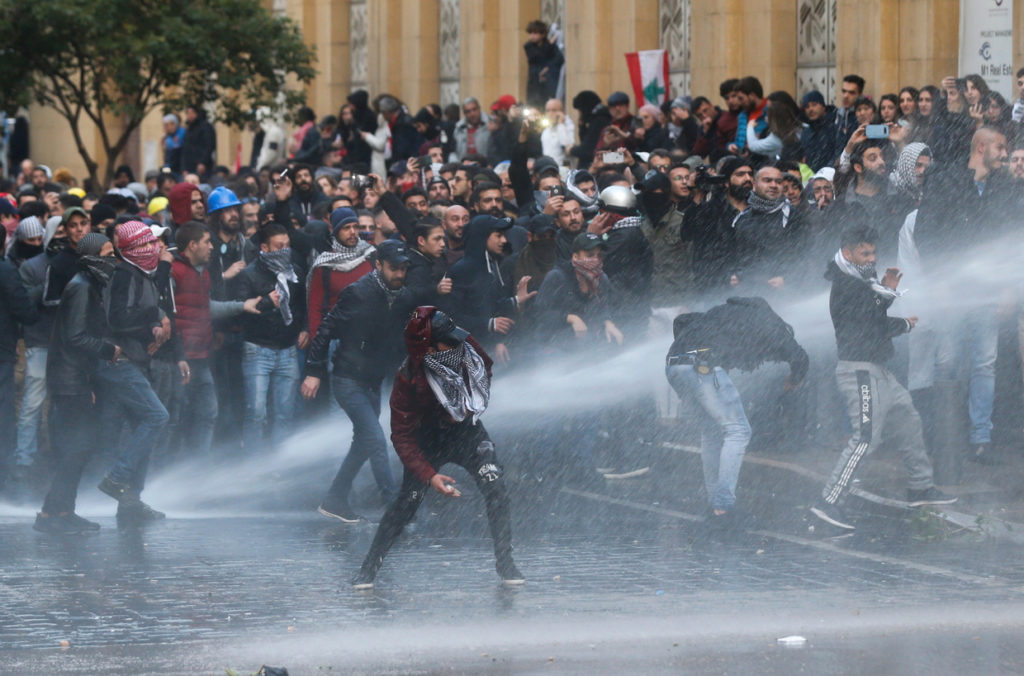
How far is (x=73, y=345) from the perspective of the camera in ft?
37.3

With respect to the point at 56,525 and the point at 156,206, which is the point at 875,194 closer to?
the point at 56,525

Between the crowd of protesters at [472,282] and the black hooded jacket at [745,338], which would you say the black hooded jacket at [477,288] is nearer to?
the crowd of protesters at [472,282]

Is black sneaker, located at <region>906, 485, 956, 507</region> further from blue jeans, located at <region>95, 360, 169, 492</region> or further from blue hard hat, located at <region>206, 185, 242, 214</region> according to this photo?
blue hard hat, located at <region>206, 185, 242, 214</region>

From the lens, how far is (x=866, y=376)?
1077 cm

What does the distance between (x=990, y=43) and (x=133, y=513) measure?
8.40 metres

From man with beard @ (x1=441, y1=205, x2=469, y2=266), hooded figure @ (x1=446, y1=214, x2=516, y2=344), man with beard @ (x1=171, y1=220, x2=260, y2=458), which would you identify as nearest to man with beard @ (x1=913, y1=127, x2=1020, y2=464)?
hooded figure @ (x1=446, y1=214, x2=516, y2=344)

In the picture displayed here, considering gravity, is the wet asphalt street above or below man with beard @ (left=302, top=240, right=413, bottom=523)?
below

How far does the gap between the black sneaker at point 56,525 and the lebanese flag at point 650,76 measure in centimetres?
1046

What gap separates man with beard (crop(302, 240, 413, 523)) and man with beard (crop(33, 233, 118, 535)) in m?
1.34

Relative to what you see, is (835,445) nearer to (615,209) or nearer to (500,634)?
(615,209)

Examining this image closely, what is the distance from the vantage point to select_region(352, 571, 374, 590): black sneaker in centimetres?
938

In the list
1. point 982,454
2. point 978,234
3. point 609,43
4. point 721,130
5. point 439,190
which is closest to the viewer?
point 982,454

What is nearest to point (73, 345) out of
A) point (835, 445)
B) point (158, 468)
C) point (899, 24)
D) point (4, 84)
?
point (158, 468)

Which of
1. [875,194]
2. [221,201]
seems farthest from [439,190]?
[875,194]
